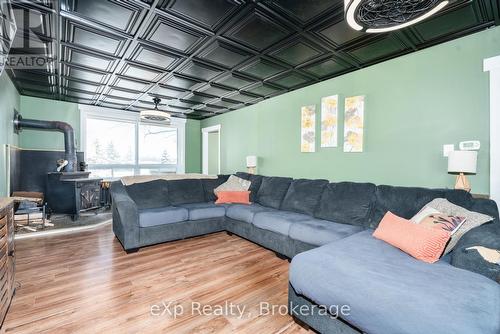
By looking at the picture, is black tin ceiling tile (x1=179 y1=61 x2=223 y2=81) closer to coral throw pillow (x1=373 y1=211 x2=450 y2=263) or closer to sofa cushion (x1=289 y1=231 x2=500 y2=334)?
sofa cushion (x1=289 y1=231 x2=500 y2=334)

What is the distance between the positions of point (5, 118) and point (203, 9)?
3637mm

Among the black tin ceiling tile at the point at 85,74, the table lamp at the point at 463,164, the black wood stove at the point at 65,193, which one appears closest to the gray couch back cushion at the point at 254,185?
the table lamp at the point at 463,164

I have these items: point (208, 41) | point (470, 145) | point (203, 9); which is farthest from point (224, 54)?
point (470, 145)

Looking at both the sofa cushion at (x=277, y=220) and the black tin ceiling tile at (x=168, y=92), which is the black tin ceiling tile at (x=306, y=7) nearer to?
the sofa cushion at (x=277, y=220)

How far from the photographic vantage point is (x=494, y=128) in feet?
7.52

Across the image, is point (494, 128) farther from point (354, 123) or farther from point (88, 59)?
point (88, 59)

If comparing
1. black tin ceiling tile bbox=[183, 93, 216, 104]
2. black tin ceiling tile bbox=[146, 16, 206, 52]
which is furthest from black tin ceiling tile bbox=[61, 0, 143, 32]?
black tin ceiling tile bbox=[183, 93, 216, 104]

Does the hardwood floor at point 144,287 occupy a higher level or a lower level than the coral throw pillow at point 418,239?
lower

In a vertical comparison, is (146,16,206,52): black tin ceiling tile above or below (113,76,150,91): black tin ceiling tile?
above

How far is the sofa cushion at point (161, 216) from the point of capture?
3.07 metres

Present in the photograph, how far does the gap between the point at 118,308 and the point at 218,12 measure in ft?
8.91

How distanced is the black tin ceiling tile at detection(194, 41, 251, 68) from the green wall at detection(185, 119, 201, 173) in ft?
13.7

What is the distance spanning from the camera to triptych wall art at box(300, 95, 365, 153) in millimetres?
3348

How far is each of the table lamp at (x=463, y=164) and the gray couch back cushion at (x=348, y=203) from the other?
2.49ft
